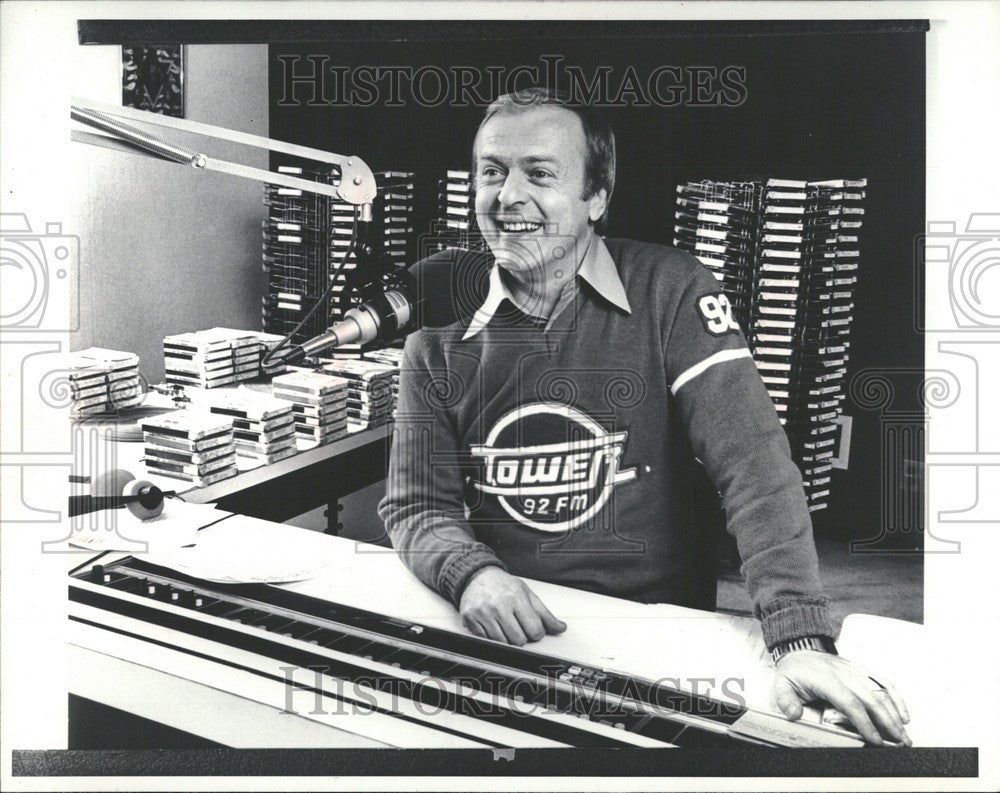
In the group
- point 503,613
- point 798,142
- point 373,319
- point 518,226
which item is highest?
point 798,142

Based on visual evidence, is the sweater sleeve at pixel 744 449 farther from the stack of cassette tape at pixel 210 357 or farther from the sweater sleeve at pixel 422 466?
the stack of cassette tape at pixel 210 357

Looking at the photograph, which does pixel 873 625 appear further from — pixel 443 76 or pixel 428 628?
pixel 443 76

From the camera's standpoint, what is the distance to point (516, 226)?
2.57 meters

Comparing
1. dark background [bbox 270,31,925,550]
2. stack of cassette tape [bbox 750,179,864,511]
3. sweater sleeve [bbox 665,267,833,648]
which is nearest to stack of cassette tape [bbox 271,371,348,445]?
dark background [bbox 270,31,925,550]

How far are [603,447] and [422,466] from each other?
456 millimetres

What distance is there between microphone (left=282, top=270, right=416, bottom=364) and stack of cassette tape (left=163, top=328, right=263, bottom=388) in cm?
10

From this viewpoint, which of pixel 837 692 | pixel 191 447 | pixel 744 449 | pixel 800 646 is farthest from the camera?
pixel 191 447

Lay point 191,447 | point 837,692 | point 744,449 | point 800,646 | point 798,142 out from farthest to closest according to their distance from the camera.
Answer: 1. point 191,447
2. point 798,142
3. point 744,449
4. point 800,646
5. point 837,692

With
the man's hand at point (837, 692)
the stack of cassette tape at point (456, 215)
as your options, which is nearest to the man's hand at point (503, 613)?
the man's hand at point (837, 692)

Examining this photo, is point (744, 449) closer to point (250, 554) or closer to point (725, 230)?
point (725, 230)

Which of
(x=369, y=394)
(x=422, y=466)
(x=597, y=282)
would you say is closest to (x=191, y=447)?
(x=369, y=394)

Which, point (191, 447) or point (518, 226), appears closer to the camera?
point (518, 226)

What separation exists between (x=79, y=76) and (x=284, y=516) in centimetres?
125

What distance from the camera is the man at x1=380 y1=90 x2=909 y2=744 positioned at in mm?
2486
